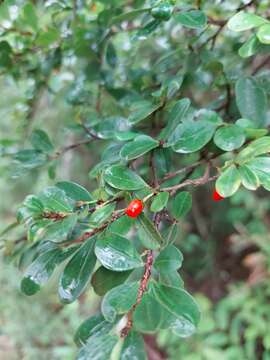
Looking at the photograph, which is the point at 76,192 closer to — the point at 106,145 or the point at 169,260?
the point at 169,260

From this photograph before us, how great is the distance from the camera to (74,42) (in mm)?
675

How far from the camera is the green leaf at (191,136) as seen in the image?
458 millimetres

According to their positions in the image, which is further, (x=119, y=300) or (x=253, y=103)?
(x=253, y=103)

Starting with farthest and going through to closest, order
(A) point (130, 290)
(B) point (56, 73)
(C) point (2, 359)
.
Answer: (C) point (2, 359) → (B) point (56, 73) → (A) point (130, 290)

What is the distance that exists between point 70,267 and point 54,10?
439mm

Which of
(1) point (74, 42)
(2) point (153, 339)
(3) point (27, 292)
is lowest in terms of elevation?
(2) point (153, 339)

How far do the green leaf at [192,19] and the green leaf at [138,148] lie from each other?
141 mm

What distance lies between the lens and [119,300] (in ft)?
1.26

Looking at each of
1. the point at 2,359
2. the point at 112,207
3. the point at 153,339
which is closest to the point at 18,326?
the point at 2,359

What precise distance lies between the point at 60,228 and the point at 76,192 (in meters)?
0.06

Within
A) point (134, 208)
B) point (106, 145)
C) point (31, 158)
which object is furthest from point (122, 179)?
point (106, 145)

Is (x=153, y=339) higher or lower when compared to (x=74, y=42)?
lower

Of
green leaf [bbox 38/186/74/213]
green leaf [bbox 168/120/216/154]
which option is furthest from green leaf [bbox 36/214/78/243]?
green leaf [bbox 168/120/216/154]

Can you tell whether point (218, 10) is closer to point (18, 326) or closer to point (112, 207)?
point (112, 207)
